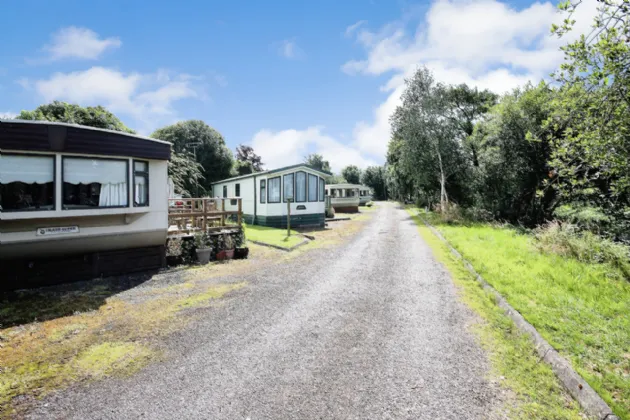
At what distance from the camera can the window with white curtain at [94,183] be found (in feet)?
23.6

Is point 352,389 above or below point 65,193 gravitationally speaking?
below

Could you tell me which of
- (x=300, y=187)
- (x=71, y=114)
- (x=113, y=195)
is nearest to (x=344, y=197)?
(x=300, y=187)

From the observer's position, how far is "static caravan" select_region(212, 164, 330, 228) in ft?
61.0

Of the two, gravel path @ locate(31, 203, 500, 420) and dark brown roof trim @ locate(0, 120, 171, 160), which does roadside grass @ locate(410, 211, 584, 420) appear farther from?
dark brown roof trim @ locate(0, 120, 171, 160)

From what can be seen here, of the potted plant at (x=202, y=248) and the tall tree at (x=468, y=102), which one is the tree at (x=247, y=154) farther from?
the potted plant at (x=202, y=248)

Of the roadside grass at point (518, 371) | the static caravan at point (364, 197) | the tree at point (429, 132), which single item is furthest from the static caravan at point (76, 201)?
the static caravan at point (364, 197)

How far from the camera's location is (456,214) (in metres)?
19.5

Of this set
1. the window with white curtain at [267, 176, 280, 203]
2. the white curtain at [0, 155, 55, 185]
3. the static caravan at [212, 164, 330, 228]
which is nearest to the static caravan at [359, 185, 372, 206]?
the static caravan at [212, 164, 330, 228]

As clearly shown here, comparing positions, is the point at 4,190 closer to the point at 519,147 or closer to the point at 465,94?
the point at 519,147

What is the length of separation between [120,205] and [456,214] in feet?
57.8

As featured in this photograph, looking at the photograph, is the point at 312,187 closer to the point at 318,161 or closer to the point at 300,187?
the point at 300,187

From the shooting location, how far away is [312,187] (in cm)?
Answer: 2012

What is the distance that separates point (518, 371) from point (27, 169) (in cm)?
930

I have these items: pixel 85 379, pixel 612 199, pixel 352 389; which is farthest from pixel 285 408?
pixel 612 199
